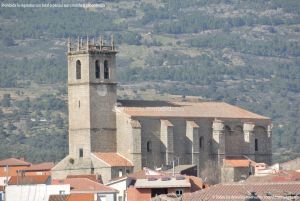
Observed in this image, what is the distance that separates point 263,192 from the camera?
82.6 m

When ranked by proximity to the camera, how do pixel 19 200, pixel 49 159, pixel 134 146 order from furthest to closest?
1. pixel 49 159
2. pixel 134 146
3. pixel 19 200

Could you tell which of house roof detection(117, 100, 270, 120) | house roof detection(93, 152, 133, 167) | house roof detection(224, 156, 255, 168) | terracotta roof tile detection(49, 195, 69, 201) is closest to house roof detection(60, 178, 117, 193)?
terracotta roof tile detection(49, 195, 69, 201)

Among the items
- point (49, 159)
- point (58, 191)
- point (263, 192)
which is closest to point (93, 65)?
point (58, 191)

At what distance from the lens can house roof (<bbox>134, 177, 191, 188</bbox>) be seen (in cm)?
9694

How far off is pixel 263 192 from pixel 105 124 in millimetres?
44791

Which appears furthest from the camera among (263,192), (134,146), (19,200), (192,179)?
(134,146)

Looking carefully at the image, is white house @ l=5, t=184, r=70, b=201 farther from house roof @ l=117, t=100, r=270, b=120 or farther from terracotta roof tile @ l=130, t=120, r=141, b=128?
house roof @ l=117, t=100, r=270, b=120

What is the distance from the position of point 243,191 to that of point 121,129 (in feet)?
146

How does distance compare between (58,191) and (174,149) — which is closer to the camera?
(58,191)

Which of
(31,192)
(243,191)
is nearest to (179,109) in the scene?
(31,192)

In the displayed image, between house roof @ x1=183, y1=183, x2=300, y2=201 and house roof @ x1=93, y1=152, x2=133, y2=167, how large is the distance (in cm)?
3771

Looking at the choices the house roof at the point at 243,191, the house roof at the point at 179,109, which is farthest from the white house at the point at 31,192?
the house roof at the point at 179,109

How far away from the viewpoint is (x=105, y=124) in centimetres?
12662

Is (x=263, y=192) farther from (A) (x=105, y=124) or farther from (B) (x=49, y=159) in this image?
(B) (x=49, y=159)
